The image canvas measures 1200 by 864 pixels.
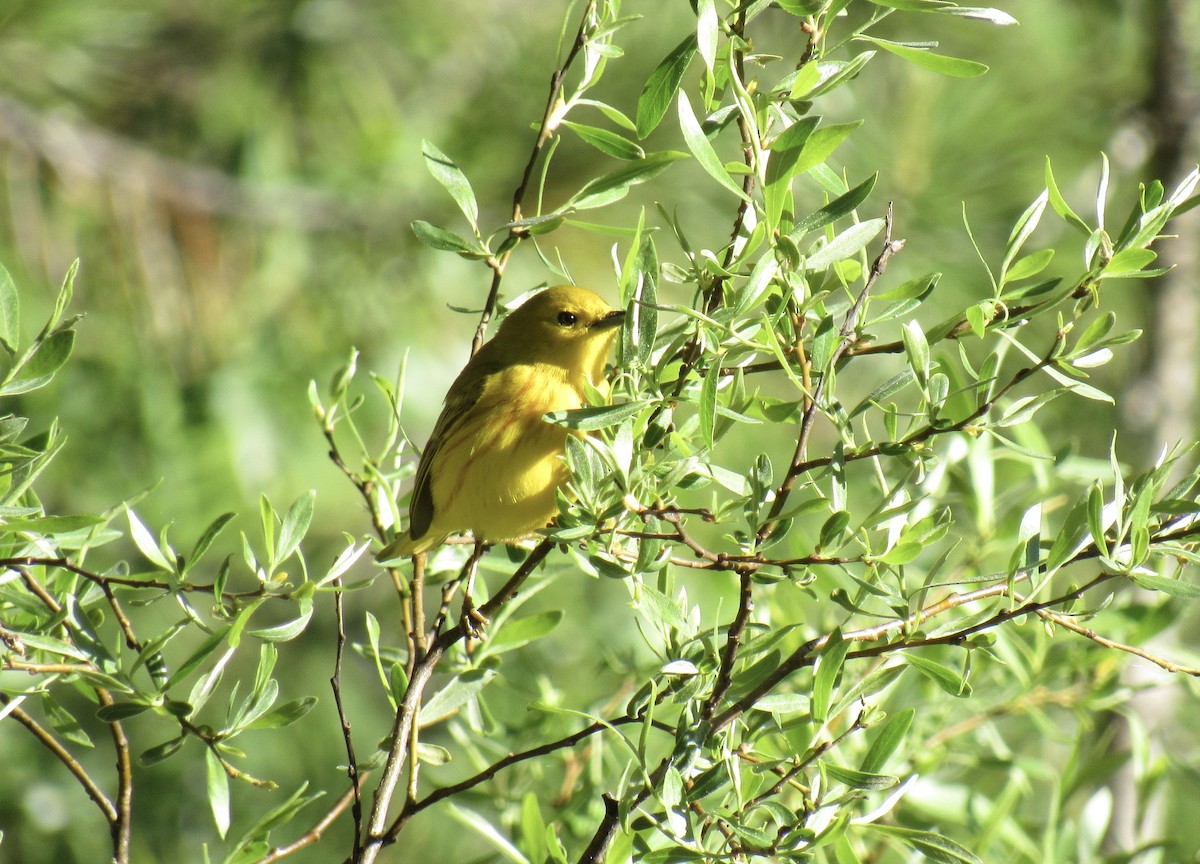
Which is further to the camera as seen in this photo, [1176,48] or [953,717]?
[1176,48]

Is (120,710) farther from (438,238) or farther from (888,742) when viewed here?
(888,742)

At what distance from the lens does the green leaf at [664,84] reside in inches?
47.7

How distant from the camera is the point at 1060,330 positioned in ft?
3.73

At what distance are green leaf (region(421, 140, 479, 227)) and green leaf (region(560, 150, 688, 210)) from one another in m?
0.12

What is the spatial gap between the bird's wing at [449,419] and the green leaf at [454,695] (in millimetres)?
488

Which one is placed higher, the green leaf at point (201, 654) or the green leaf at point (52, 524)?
the green leaf at point (52, 524)

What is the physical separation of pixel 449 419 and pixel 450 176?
1029 millimetres

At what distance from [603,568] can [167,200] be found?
12.0 feet

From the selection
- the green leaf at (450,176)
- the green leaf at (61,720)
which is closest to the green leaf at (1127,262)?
the green leaf at (450,176)

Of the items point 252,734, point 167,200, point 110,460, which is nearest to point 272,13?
point 167,200

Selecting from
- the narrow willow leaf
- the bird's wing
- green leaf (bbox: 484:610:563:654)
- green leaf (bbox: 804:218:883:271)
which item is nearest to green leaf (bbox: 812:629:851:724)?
the narrow willow leaf

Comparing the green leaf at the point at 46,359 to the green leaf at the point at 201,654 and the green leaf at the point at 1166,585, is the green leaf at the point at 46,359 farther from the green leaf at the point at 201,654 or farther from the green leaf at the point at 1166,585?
the green leaf at the point at 1166,585

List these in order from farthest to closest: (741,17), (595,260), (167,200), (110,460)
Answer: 1. (595,260)
2. (167,200)
3. (110,460)
4. (741,17)

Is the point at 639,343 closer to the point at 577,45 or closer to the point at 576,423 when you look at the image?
the point at 576,423
